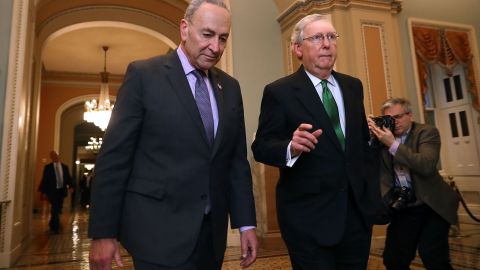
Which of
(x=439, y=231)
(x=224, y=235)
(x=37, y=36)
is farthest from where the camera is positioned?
(x=37, y=36)

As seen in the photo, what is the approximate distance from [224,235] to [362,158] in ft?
2.28

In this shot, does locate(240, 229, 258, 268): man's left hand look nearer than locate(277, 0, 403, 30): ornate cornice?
Yes

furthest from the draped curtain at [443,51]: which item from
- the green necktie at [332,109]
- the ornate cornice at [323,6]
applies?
the green necktie at [332,109]

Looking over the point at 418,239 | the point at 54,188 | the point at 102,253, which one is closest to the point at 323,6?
the point at 418,239

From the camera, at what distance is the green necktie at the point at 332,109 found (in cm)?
165

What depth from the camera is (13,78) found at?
4.63 meters

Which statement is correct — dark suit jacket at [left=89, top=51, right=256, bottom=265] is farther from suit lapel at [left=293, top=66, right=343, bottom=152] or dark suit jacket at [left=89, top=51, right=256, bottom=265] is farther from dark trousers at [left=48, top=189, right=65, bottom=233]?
dark trousers at [left=48, top=189, right=65, bottom=233]

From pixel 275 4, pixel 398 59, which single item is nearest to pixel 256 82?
pixel 275 4

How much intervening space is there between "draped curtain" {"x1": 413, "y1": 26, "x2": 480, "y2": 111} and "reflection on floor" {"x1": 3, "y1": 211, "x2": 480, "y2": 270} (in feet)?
8.23

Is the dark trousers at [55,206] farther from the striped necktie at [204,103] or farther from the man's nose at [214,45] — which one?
the man's nose at [214,45]

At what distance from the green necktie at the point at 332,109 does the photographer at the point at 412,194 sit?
0.66 metres

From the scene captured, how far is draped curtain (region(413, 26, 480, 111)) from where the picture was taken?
6.34m

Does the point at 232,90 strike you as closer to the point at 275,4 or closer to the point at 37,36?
the point at 275,4

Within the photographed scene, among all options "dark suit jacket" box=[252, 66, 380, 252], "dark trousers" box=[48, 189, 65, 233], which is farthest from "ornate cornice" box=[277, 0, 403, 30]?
"dark trousers" box=[48, 189, 65, 233]
